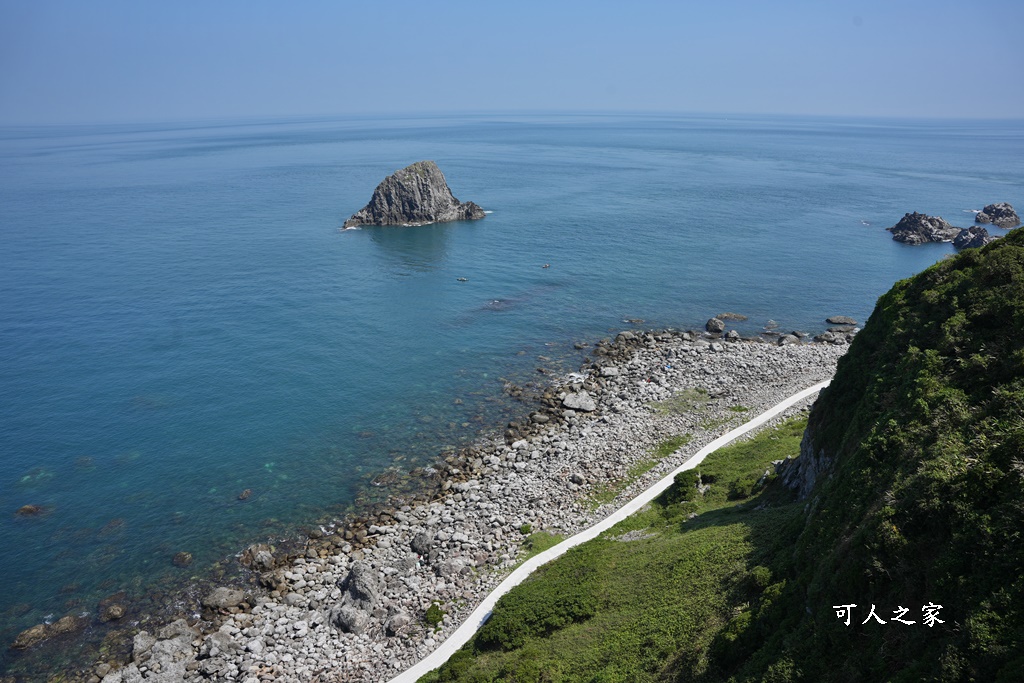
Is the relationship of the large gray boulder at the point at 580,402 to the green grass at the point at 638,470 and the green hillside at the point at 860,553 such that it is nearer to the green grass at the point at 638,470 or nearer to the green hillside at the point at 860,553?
the green grass at the point at 638,470

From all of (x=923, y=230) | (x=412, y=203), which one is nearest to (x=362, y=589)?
(x=412, y=203)

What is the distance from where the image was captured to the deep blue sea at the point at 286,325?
4456cm

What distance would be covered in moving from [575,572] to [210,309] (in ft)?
235

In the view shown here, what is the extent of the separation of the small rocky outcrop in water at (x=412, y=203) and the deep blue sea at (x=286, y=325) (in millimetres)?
4892

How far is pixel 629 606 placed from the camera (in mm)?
27375

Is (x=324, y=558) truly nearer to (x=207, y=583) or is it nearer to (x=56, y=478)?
(x=207, y=583)

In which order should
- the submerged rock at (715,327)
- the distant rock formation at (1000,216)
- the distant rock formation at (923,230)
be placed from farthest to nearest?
1. the distant rock formation at (1000,216)
2. the distant rock formation at (923,230)
3. the submerged rock at (715,327)

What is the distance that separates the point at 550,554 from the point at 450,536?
22.8 feet

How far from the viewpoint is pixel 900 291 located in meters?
32.4

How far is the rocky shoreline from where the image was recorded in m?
31.8

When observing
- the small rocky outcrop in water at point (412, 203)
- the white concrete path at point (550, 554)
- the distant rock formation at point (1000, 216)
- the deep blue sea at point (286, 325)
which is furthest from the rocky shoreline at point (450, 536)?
the distant rock formation at point (1000, 216)

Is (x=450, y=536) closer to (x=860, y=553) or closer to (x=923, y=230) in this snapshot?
(x=860, y=553)

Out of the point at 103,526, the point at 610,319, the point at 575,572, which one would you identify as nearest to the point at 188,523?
the point at 103,526

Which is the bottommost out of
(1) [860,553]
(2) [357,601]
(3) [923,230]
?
(2) [357,601]
